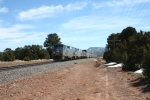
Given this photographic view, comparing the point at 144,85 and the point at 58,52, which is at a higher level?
the point at 58,52

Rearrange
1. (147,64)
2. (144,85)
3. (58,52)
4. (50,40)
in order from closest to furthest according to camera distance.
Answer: (144,85)
(147,64)
(58,52)
(50,40)

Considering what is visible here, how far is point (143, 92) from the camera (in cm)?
1269

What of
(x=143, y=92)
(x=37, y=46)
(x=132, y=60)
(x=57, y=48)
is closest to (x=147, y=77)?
(x=143, y=92)

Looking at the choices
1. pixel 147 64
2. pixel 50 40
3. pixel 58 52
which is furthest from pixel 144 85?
pixel 50 40

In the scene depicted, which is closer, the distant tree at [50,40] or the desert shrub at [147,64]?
the desert shrub at [147,64]

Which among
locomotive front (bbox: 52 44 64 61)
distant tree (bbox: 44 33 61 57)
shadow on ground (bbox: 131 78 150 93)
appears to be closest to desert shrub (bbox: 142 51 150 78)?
shadow on ground (bbox: 131 78 150 93)

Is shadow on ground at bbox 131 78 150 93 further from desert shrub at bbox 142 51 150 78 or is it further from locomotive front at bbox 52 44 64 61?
locomotive front at bbox 52 44 64 61

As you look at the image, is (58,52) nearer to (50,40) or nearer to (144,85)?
(144,85)

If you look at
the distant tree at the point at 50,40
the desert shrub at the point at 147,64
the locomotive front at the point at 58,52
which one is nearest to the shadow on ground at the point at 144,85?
the desert shrub at the point at 147,64

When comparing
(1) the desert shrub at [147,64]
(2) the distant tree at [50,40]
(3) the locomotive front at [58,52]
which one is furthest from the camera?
(2) the distant tree at [50,40]

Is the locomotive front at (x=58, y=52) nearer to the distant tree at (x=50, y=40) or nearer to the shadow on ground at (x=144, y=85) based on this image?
the shadow on ground at (x=144, y=85)

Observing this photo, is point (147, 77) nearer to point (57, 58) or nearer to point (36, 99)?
point (36, 99)

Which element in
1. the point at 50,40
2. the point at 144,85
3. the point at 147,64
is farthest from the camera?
the point at 50,40

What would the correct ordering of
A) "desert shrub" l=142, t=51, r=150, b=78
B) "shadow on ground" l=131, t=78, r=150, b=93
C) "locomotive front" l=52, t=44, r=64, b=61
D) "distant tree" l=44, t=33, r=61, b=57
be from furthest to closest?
"distant tree" l=44, t=33, r=61, b=57 → "locomotive front" l=52, t=44, r=64, b=61 → "desert shrub" l=142, t=51, r=150, b=78 → "shadow on ground" l=131, t=78, r=150, b=93
